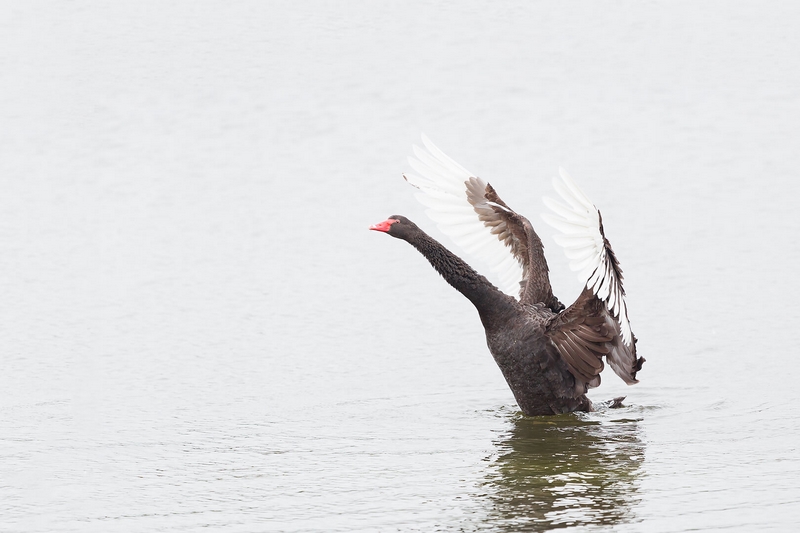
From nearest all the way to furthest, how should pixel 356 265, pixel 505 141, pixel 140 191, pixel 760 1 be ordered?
pixel 356 265, pixel 140 191, pixel 505 141, pixel 760 1

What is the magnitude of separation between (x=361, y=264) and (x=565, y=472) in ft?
15.3

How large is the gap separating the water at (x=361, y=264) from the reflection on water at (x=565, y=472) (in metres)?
0.02

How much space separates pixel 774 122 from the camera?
13.0 metres

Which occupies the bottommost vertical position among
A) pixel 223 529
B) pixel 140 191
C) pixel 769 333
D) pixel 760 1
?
pixel 223 529

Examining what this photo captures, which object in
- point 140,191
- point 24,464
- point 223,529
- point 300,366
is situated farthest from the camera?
point 140,191

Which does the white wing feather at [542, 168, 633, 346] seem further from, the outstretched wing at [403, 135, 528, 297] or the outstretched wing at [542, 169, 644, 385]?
the outstretched wing at [403, 135, 528, 297]

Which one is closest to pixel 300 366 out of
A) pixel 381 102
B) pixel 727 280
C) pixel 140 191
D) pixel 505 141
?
pixel 727 280

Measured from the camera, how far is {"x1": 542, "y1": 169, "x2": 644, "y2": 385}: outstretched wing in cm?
598

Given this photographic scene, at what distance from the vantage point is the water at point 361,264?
5.59 metres

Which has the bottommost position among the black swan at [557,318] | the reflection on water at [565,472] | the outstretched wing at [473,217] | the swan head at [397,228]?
the reflection on water at [565,472]

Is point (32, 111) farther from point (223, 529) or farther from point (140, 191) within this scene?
point (223, 529)

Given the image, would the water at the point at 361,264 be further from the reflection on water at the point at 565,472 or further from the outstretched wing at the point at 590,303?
the outstretched wing at the point at 590,303

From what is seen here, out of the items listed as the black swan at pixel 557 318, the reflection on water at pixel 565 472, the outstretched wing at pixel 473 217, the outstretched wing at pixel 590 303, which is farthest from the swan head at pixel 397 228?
the reflection on water at pixel 565 472

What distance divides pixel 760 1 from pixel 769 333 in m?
9.84
